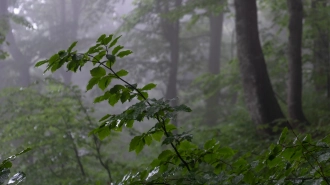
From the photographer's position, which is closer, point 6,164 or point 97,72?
point 6,164

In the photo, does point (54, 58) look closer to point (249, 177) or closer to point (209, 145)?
point (209, 145)

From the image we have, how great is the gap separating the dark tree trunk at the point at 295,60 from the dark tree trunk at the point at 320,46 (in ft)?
4.94

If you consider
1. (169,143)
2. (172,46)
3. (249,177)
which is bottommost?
(249,177)

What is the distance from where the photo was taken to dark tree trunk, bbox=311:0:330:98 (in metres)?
7.59

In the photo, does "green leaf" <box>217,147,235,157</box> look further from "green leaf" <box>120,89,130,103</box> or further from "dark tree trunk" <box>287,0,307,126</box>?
"dark tree trunk" <box>287,0,307,126</box>

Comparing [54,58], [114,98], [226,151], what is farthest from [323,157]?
[54,58]

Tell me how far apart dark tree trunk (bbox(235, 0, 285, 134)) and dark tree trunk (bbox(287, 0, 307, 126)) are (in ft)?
0.97

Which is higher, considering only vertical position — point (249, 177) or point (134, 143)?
point (134, 143)

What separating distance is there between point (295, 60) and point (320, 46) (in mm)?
1882

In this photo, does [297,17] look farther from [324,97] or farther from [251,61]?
[324,97]

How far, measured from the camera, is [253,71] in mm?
6355

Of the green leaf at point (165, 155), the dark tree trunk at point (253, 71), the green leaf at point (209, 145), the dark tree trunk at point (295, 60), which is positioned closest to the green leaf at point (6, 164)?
the green leaf at point (165, 155)

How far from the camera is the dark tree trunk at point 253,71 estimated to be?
623cm

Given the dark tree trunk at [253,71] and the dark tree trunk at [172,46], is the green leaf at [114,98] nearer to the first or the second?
the dark tree trunk at [253,71]
